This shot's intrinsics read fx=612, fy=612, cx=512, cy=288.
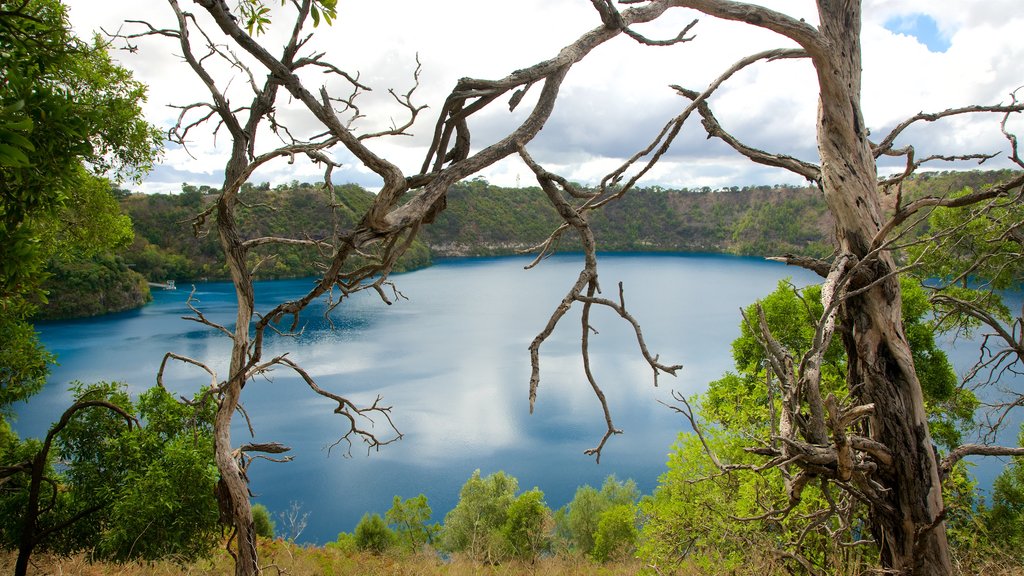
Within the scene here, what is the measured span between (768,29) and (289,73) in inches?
70.0

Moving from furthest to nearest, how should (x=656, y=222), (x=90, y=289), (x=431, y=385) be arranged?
(x=656, y=222) → (x=90, y=289) → (x=431, y=385)

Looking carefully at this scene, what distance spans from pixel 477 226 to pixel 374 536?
53238 mm

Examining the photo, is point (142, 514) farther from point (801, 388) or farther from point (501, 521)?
point (501, 521)

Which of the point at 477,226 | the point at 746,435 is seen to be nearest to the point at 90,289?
the point at 746,435

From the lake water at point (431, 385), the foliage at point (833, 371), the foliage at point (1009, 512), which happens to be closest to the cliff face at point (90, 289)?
the lake water at point (431, 385)

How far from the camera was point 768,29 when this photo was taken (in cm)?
237

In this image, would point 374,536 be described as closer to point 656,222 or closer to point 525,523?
point 525,523

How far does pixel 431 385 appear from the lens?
951 inches

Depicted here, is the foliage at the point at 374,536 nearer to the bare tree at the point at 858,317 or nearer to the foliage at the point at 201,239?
the bare tree at the point at 858,317

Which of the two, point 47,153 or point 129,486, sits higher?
point 47,153

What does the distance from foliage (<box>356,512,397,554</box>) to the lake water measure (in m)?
2.63

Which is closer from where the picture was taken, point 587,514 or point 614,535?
point 614,535

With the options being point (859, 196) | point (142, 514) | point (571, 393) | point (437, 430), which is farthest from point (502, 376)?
point (859, 196)

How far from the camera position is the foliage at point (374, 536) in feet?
43.2
